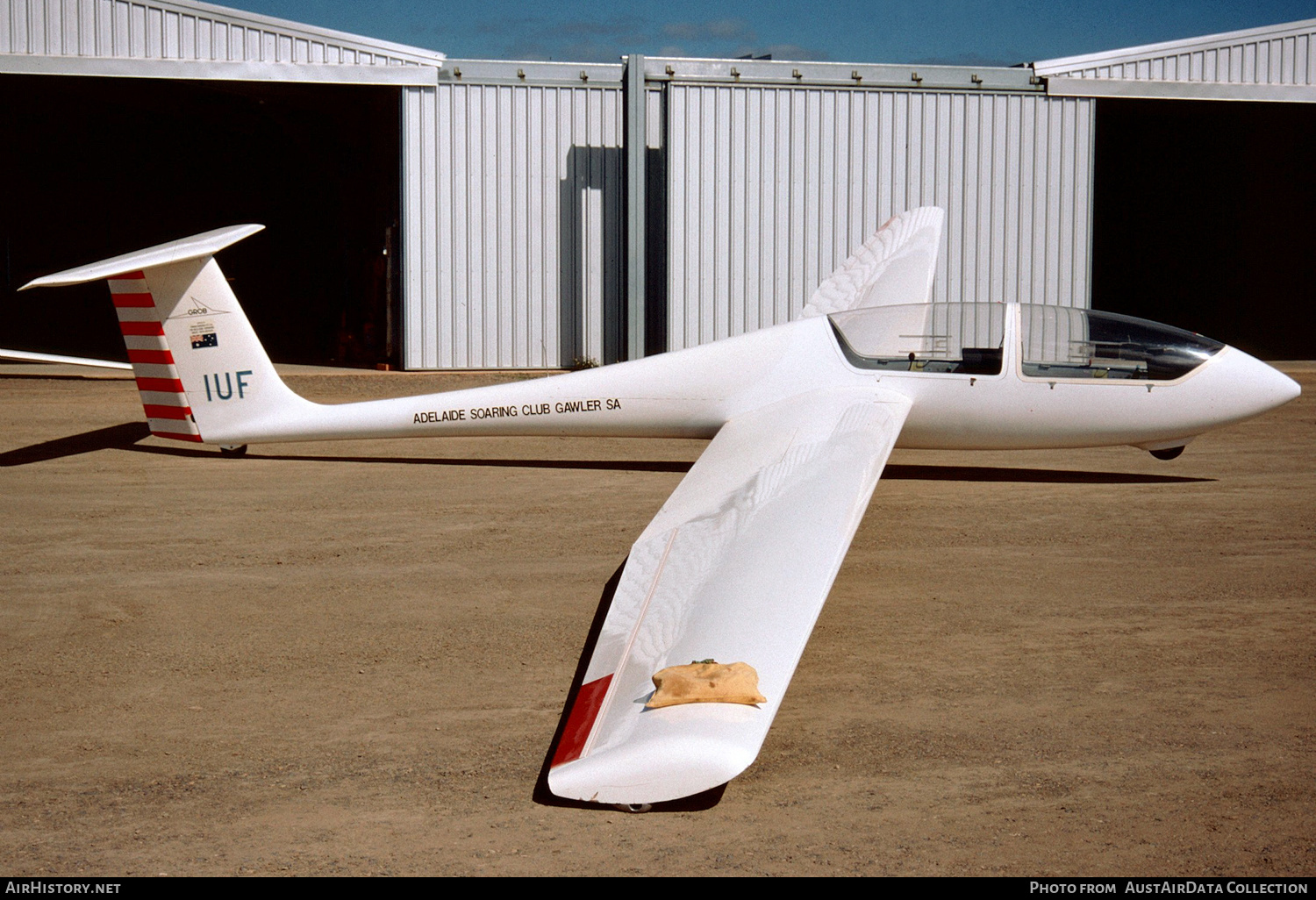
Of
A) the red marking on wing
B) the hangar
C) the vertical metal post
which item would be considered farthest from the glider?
the vertical metal post

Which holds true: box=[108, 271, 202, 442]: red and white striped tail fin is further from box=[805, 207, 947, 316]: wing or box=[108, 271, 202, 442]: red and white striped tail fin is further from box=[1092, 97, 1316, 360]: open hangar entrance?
box=[1092, 97, 1316, 360]: open hangar entrance

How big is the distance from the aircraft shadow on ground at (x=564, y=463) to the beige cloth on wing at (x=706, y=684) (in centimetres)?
653

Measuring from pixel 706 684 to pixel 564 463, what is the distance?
7466 mm

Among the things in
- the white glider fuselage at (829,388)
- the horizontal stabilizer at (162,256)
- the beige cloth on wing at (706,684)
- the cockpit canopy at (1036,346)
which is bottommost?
the beige cloth on wing at (706,684)

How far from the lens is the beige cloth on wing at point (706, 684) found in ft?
13.3

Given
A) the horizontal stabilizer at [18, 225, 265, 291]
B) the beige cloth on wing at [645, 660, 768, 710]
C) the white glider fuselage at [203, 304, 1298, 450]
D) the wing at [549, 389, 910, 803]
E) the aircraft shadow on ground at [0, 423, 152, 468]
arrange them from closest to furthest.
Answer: the wing at [549, 389, 910, 803], the beige cloth on wing at [645, 660, 768, 710], the horizontal stabilizer at [18, 225, 265, 291], the white glider fuselage at [203, 304, 1298, 450], the aircraft shadow on ground at [0, 423, 152, 468]

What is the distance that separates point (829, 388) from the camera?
9.58 m

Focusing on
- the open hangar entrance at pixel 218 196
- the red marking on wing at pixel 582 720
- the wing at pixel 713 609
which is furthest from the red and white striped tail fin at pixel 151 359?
the open hangar entrance at pixel 218 196

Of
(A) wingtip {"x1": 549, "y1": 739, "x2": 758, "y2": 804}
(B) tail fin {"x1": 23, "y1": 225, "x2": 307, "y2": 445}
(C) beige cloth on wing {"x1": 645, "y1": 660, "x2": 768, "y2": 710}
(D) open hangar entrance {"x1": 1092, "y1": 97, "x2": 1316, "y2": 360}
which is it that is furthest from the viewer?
(D) open hangar entrance {"x1": 1092, "y1": 97, "x2": 1316, "y2": 360}

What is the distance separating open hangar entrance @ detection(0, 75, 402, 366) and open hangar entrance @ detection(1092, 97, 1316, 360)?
17612 mm

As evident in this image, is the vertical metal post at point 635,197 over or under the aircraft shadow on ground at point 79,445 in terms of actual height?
over

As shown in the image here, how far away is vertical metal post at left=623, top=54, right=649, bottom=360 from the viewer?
59.5 ft

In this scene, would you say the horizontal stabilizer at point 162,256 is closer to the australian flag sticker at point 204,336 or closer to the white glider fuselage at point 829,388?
the australian flag sticker at point 204,336

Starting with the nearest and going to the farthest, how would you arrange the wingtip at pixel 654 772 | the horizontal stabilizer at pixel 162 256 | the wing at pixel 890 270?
the wingtip at pixel 654 772 < the horizontal stabilizer at pixel 162 256 < the wing at pixel 890 270
